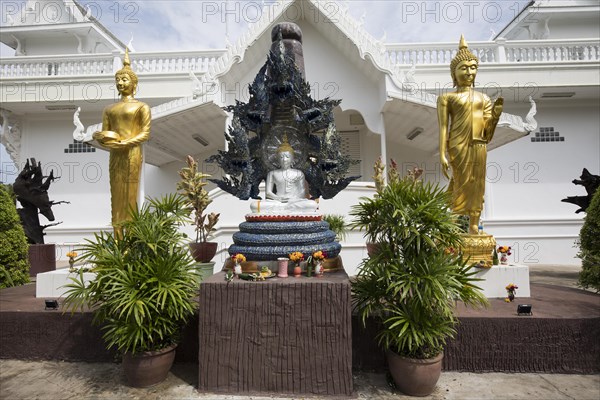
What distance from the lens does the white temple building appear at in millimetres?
8906

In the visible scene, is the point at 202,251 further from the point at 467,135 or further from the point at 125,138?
the point at 467,135

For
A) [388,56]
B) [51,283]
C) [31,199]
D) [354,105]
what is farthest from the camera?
[388,56]

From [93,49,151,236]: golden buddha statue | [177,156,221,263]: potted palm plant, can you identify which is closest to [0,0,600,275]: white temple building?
[177,156,221,263]: potted palm plant

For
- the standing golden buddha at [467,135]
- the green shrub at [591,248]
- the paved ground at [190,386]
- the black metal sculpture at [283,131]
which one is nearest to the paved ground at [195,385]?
the paved ground at [190,386]

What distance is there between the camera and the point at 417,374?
2779mm

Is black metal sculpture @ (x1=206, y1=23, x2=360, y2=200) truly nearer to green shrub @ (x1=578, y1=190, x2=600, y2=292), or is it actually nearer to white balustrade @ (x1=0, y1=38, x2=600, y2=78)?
green shrub @ (x1=578, y1=190, x2=600, y2=292)

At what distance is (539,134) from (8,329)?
44.5 feet

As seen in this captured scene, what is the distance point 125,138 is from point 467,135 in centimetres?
468

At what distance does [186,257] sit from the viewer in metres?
3.44

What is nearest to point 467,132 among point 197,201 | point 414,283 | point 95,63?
point 414,283

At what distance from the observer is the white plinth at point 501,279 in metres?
4.27

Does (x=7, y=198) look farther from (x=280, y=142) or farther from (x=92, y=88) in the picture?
(x=92, y=88)

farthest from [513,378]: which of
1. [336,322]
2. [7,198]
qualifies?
[7,198]

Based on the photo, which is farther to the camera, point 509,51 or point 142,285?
point 509,51
